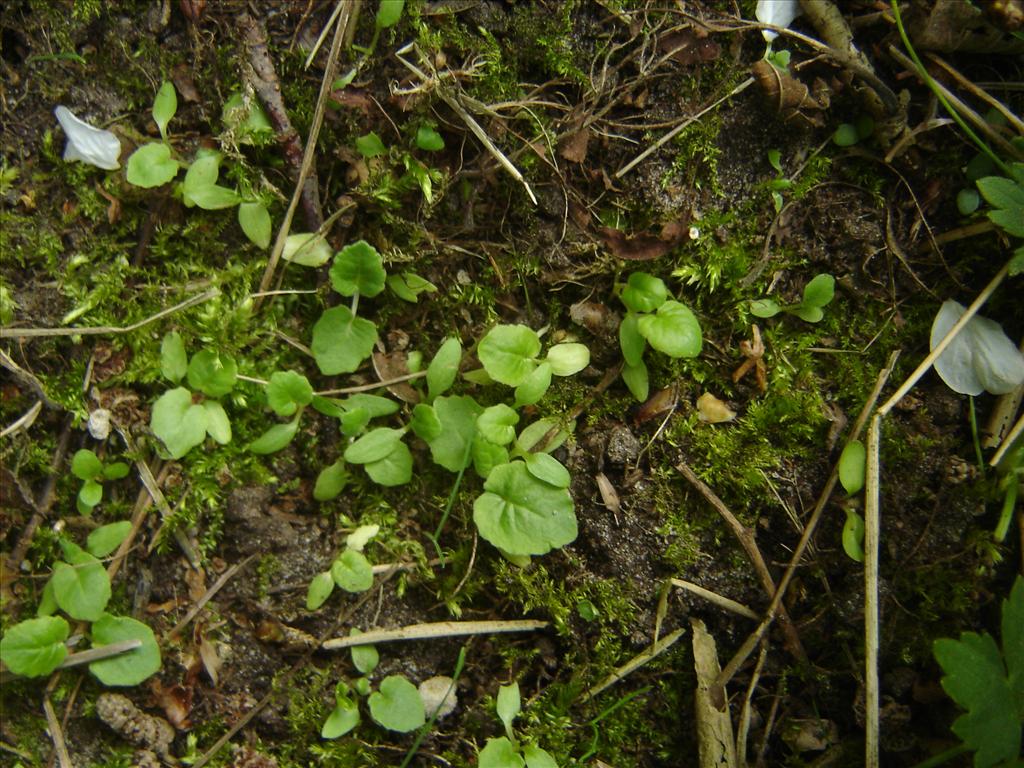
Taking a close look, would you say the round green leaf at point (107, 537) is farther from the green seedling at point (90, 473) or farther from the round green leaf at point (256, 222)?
the round green leaf at point (256, 222)

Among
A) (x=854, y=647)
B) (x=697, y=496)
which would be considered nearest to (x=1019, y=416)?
(x=854, y=647)

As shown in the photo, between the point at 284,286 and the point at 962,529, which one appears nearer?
the point at 962,529

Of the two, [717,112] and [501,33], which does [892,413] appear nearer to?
[717,112]

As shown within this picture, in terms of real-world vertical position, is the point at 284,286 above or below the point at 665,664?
above

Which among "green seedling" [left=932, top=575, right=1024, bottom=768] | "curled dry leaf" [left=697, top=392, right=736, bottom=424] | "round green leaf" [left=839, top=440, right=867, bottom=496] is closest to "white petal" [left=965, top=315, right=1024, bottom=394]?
"round green leaf" [left=839, top=440, right=867, bottom=496]

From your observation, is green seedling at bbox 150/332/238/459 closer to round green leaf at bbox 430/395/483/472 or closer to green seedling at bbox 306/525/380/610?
green seedling at bbox 306/525/380/610
